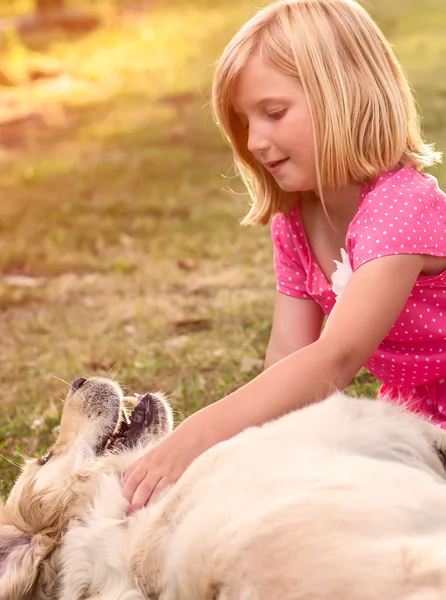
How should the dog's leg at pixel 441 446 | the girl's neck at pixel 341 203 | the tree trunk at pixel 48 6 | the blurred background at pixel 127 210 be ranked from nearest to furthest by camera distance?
the dog's leg at pixel 441 446
the girl's neck at pixel 341 203
the blurred background at pixel 127 210
the tree trunk at pixel 48 6

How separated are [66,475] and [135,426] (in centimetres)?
33

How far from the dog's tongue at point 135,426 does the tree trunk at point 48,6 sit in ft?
41.2

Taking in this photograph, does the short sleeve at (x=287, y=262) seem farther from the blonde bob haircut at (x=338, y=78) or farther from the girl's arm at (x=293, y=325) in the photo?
the blonde bob haircut at (x=338, y=78)

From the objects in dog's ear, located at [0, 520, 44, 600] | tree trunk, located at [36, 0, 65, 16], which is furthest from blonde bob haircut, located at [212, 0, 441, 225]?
tree trunk, located at [36, 0, 65, 16]

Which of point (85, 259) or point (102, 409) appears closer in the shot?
point (102, 409)

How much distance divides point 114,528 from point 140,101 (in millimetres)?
9305

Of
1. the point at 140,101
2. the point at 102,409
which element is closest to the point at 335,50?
the point at 102,409

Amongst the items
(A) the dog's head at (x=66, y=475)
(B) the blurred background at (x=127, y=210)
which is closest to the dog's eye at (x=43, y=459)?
(A) the dog's head at (x=66, y=475)

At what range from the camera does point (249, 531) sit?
1869 mm

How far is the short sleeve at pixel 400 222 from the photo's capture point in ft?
8.49

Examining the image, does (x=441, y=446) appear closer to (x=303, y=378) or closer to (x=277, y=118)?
(x=303, y=378)

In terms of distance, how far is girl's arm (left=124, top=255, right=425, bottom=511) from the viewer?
90.4 inches

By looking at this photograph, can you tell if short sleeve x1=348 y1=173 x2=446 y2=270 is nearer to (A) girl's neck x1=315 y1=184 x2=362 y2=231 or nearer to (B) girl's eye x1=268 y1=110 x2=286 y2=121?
(A) girl's neck x1=315 y1=184 x2=362 y2=231

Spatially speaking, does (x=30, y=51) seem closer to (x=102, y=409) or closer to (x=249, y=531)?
(x=102, y=409)
